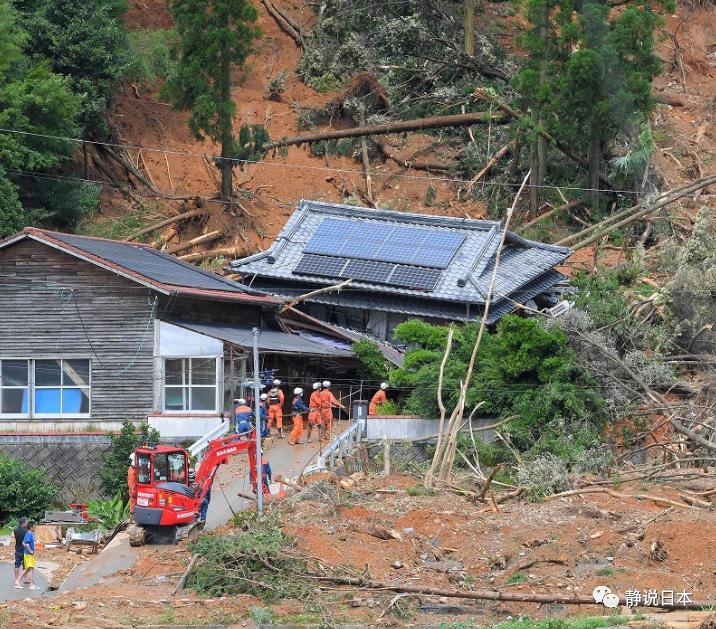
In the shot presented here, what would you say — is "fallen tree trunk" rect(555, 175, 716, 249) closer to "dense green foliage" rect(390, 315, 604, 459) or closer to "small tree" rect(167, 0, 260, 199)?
"dense green foliage" rect(390, 315, 604, 459)

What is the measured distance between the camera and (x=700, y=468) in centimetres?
2880

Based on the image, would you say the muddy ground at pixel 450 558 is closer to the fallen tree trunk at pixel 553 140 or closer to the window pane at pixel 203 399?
the window pane at pixel 203 399

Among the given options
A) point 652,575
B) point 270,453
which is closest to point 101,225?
point 270,453

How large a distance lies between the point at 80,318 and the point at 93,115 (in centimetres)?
1557

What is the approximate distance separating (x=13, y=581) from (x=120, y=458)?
581 centimetres

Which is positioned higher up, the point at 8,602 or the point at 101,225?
the point at 101,225

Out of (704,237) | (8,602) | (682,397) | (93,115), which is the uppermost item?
(93,115)

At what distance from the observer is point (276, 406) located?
3300 centimetres

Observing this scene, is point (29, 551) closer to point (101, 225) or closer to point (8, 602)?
point (8, 602)

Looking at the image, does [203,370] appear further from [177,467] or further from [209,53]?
[209,53]

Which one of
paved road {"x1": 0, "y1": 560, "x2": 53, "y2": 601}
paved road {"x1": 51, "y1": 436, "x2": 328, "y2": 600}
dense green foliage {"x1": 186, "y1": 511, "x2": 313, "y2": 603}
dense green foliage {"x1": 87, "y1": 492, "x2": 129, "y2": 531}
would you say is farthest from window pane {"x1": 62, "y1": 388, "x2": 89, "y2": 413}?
dense green foliage {"x1": 186, "y1": 511, "x2": 313, "y2": 603}

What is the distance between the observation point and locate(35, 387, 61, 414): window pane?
33938 millimetres

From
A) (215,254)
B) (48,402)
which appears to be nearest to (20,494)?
(48,402)

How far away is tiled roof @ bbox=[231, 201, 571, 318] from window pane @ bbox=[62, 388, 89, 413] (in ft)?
21.5
